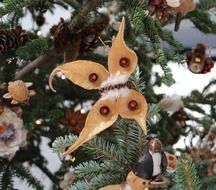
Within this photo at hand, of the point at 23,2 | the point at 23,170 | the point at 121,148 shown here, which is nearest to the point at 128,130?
the point at 121,148

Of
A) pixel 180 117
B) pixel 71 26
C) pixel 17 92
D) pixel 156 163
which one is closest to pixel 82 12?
pixel 71 26

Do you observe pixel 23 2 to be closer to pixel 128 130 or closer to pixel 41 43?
pixel 41 43

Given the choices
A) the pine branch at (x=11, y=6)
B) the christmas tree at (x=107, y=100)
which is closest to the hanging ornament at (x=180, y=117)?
the christmas tree at (x=107, y=100)

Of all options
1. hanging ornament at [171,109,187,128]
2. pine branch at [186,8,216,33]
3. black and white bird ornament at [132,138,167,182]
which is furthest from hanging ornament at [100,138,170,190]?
hanging ornament at [171,109,187,128]

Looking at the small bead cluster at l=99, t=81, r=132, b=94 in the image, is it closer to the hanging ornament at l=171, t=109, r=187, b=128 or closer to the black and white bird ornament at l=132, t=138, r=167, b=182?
the black and white bird ornament at l=132, t=138, r=167, b=182

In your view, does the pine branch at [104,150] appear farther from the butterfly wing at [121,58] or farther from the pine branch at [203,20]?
the pine branch at [203,20]

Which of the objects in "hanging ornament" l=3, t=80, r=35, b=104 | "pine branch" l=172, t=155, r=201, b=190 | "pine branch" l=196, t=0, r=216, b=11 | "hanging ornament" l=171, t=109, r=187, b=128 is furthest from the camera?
"hanging ornament" l=171, t=109, r=187, b=128

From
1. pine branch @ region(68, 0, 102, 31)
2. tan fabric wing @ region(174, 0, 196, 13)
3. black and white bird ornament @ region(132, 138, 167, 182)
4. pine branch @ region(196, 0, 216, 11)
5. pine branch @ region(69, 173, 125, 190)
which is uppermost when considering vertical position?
pine branch @ region(196, 0, 216, 11)
